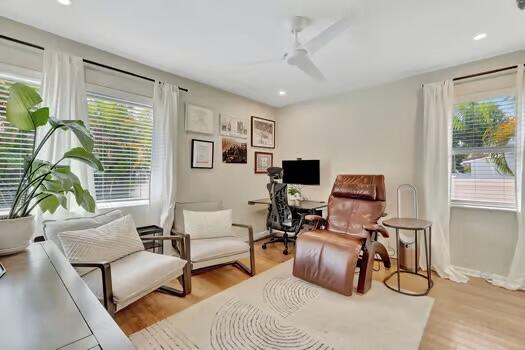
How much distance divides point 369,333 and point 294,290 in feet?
2.60

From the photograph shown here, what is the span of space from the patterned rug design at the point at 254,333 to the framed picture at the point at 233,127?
2.49 m

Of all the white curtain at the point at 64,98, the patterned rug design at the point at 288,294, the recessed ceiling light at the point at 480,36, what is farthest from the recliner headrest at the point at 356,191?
the white curtain at the point at 64,98

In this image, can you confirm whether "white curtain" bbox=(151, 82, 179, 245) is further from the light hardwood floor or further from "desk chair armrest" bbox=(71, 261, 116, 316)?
"desk chair armrest" bbox=(71, 261, 116, 316)

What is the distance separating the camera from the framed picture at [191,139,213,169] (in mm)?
3362

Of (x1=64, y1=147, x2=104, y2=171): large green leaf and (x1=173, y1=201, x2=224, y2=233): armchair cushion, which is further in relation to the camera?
(x1=173, y1=201, x2=224, y2=233): armchair cushion

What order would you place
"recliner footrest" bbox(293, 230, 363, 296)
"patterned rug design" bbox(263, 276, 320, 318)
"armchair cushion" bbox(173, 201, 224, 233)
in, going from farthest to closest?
"armchair cushion" bbox(173, 201, 224, 233)
"recliner footrest" bbox(293, 230, 363, 296)
"patterned rug design" bbox(263, 276, 320, 318)

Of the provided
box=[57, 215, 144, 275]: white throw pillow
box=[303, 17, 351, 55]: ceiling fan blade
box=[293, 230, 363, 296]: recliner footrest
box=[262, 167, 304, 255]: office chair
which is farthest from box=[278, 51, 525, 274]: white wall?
box=[57, 215, 144, 275]: white throw pillow

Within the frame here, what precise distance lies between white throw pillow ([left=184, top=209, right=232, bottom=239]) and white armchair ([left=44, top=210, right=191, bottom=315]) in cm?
45

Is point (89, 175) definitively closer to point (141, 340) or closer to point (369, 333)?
point (141, 340)

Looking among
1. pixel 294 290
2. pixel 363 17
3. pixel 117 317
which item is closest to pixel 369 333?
pixel 294 290

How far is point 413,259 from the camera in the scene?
2.92m

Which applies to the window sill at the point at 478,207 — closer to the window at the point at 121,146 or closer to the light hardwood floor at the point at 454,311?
the light hardwood floor at the point at 454,311

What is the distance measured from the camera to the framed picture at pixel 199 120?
3299mm

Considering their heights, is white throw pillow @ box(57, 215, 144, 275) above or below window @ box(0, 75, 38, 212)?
below
